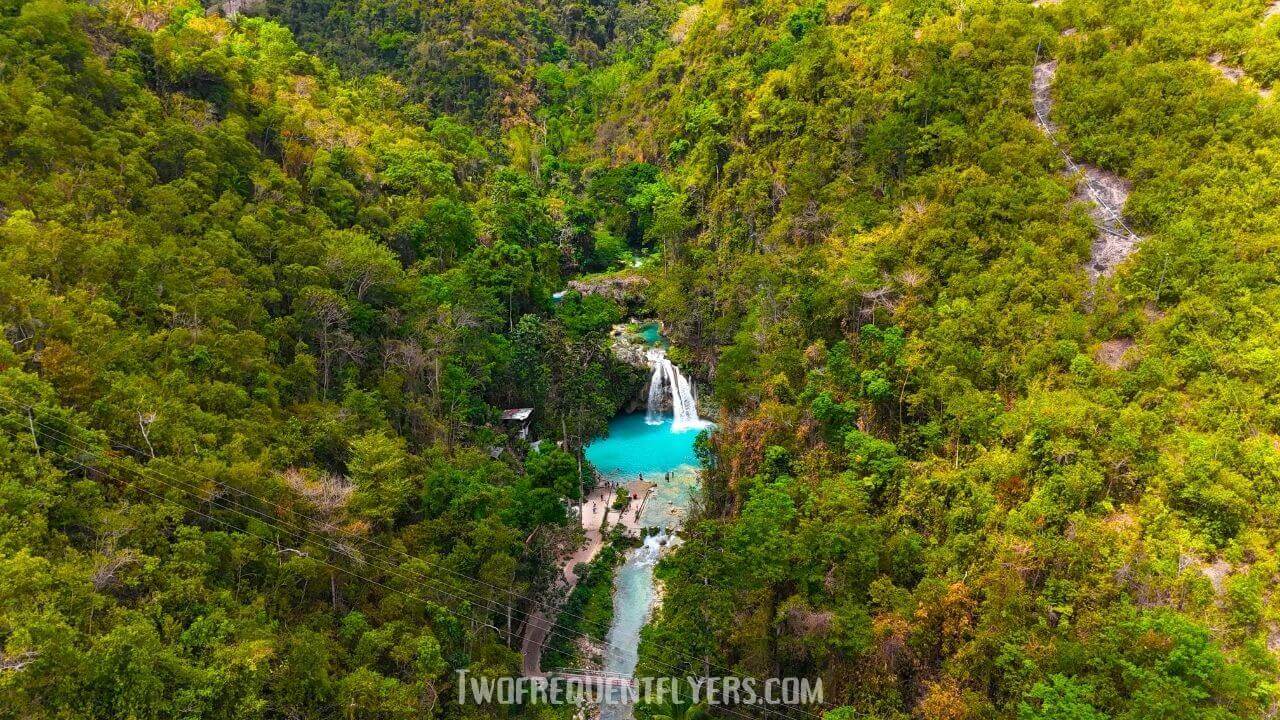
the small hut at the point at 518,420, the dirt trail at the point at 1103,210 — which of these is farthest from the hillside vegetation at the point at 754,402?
the small hut at the point at 518,420

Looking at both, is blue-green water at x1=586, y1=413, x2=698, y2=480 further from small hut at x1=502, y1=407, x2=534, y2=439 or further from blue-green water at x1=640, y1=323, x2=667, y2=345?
blue-green water at x1=640, y1=323, x2=667, y2=345

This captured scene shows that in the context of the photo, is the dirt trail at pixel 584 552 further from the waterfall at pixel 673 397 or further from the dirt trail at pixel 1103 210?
the dirt trail at pixel 1103 210

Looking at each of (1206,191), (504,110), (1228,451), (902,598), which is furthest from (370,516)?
(504,110)

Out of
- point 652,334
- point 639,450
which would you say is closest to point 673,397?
point 639,450

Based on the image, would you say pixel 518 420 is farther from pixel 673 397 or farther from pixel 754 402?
pixel 754 402

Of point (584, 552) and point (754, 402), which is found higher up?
point (754, 402)

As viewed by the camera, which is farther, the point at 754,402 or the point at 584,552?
the point at 584,552

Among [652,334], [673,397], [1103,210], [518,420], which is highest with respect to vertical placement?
[652,334]
